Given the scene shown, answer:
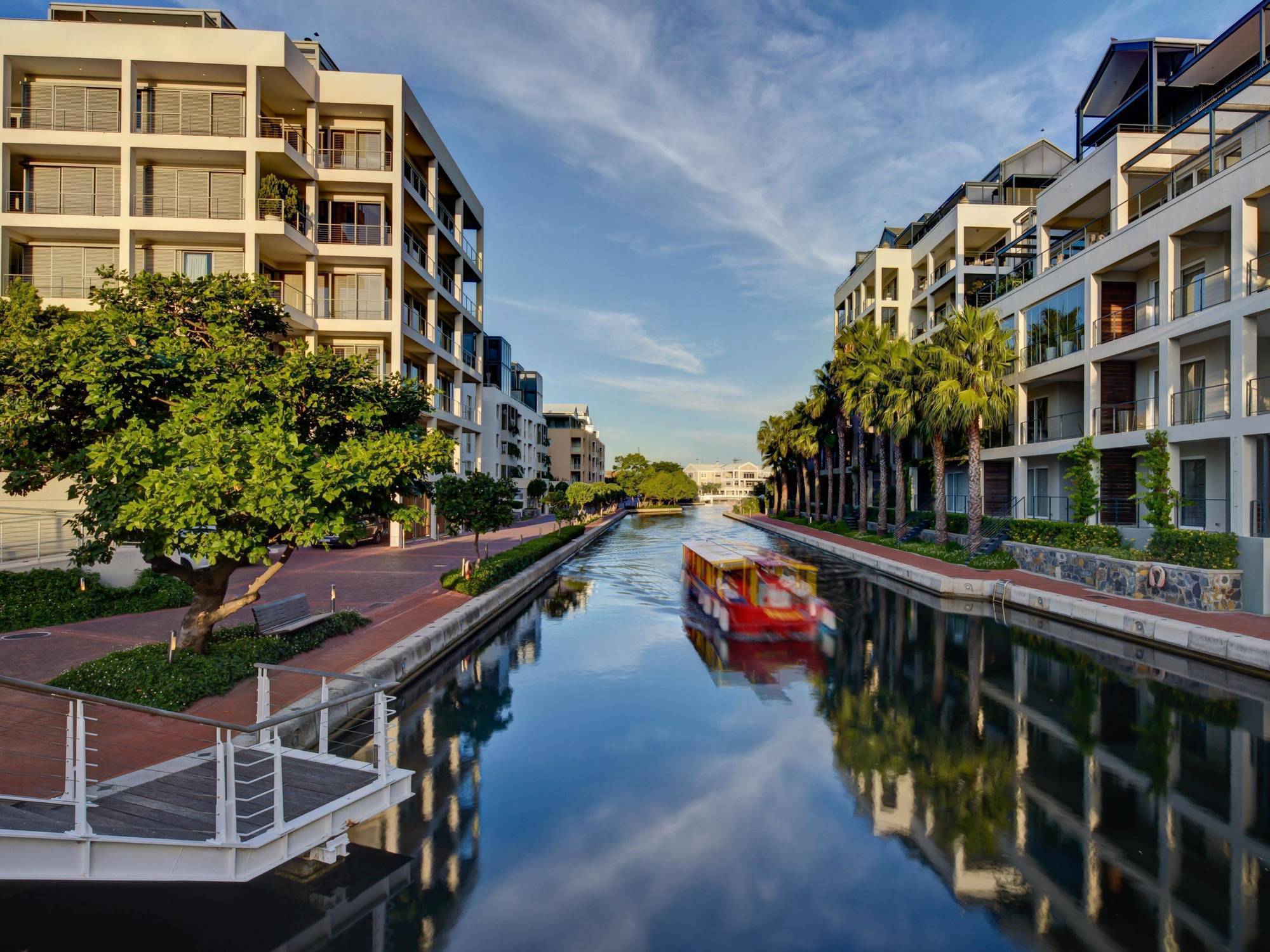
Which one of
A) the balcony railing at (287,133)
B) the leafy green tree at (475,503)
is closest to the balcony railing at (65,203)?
the balcony railing at (287,133)

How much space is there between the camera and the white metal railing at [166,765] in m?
5.07

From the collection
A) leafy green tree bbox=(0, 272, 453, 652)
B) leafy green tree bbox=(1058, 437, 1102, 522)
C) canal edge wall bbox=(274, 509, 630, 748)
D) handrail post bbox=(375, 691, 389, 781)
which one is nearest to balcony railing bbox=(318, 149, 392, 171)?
canal edge wall bbox=(274, 509, 630, 748)

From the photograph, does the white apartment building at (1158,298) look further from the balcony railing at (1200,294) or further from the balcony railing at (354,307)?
the balcony railing at (354,307)

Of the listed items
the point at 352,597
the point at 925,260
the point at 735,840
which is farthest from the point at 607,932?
the point at 925,260

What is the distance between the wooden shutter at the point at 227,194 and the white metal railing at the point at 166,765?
2620 centimetres

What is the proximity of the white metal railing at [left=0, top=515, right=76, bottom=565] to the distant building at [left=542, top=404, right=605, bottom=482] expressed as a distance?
244 ft

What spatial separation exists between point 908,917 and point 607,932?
2523 mm

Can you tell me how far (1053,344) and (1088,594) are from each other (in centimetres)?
1236

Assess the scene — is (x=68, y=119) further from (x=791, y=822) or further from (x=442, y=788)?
(x=791, y=822)

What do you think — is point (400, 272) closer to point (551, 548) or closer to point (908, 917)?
point (551, 548)

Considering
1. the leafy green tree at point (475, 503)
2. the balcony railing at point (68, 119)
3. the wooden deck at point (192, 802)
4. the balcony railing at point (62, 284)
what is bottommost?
the wooden deck at point (192, 802)

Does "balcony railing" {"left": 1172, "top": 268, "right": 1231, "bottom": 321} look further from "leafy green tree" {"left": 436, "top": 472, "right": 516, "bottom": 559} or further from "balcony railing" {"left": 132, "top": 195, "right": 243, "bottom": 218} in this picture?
"balcony railing" {"left": 132, "top": 195, "right": 243, "bottom": 218}

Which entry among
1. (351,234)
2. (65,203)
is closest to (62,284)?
(65,203)

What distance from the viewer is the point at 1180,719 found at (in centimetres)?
1020
